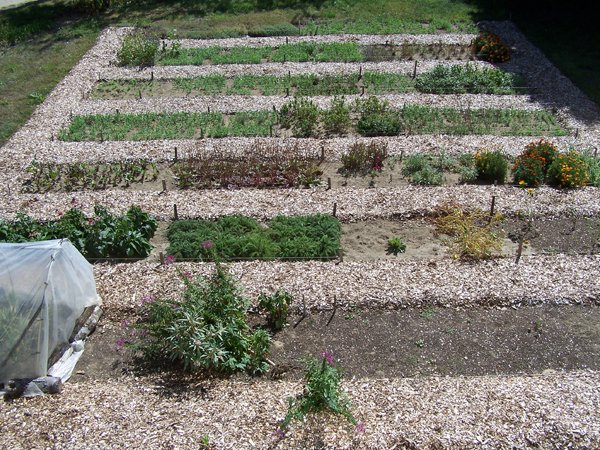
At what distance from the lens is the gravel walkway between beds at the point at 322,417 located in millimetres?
6691

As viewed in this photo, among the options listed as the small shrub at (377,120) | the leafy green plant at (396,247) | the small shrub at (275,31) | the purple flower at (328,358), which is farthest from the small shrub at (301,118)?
the purple flower at (328,358)

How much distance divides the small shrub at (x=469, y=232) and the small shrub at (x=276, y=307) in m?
3.11

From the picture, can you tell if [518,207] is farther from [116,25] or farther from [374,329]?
[116,25]

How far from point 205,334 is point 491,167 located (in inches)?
279

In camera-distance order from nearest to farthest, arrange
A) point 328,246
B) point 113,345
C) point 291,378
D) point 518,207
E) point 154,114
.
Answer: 1. point 291,378
2. point 113,345
3. point 328,246
4. point 518,207
5. point 154,114

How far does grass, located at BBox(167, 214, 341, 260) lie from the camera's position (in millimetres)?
9859

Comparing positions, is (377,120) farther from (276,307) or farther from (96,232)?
(96,232)

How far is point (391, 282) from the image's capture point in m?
Answer: 9.25

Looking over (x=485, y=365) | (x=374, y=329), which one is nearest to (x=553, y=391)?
(x=485, y=365)

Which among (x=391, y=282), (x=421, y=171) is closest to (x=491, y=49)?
(x=421, y=171)

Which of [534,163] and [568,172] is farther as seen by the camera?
[534,163]

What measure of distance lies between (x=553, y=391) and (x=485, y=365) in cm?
91

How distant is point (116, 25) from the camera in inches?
850

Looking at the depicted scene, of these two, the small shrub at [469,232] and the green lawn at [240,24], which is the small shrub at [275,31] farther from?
the small shrub at [469,232]
